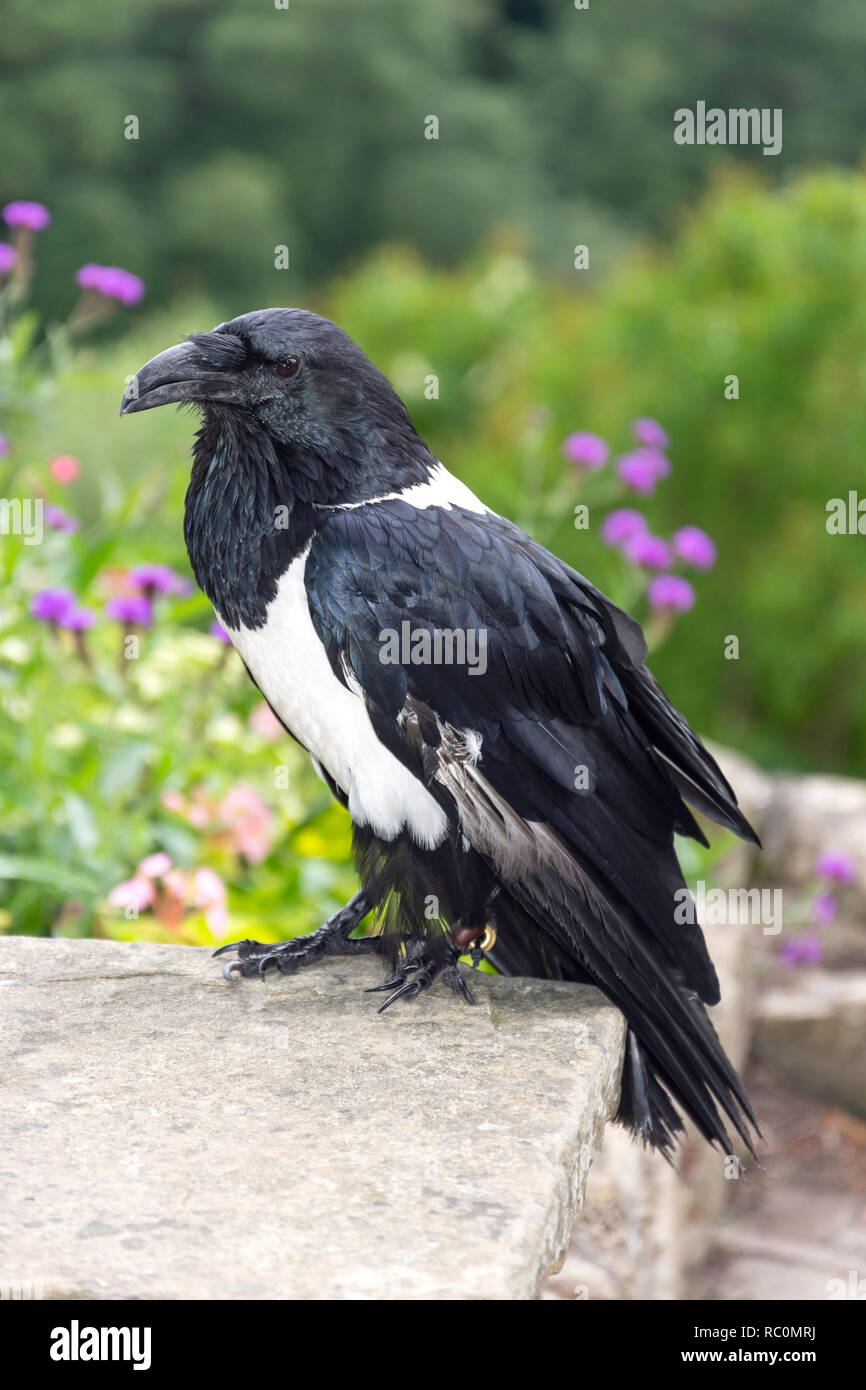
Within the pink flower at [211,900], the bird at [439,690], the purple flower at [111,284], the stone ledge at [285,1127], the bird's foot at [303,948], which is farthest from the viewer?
the purple flower at [111,284]

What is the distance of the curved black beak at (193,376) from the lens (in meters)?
2.32

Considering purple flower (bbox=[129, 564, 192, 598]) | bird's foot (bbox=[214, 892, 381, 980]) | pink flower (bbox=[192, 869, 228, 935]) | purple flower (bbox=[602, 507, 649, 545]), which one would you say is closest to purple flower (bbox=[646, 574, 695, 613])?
purple flower (bbox=[602, 507, 649, 545])

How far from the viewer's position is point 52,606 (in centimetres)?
305

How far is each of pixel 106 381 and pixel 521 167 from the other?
26.6 ft

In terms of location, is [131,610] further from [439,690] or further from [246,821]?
[439,690]

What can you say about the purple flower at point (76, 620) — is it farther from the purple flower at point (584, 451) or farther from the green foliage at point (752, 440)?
the green foliage at point (752, 440)

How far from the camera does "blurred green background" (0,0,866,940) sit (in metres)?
3.56

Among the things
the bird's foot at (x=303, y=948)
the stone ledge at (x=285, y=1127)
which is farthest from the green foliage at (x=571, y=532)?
the stone ledge at (x=285, y=1127)

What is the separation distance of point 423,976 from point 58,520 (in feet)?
5.40

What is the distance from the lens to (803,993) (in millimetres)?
4352

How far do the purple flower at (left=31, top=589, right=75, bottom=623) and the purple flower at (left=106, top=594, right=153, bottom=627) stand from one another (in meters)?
0.10

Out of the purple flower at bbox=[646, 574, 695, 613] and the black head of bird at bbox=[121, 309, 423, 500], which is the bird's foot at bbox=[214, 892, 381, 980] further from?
the purple flower at bbox=[646, 574, 695, 613]

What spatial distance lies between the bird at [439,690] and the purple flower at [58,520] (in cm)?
115

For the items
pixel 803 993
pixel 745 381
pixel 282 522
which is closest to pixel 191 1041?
pixel 282 522
